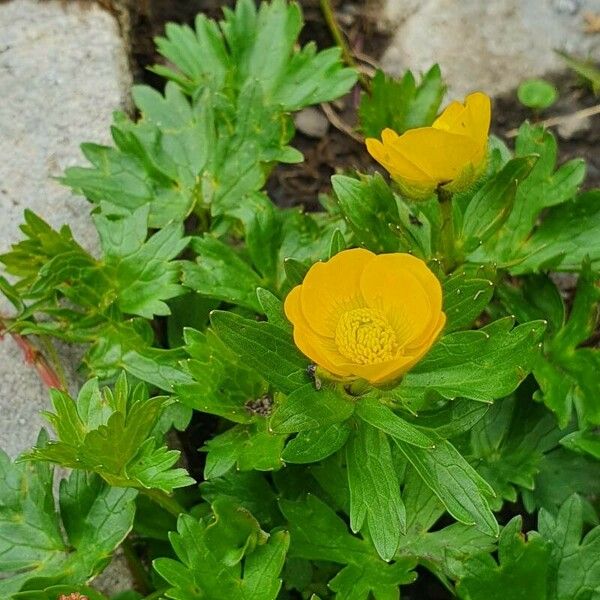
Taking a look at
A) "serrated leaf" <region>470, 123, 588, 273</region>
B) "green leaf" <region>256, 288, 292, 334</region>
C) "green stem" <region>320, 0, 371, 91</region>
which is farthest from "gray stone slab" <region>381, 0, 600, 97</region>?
"green leaf" <region>256, 288, 292, 334</region>

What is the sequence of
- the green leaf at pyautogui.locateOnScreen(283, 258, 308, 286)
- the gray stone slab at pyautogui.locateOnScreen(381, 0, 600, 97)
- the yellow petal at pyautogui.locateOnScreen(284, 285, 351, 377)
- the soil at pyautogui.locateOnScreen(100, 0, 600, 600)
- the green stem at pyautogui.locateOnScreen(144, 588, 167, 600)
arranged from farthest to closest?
the gray stone slab at pyautogui.locateOnScreen(381, 0, 600, 97) < the soil at pyautogui.locateOnScreen(100, 0, 600, 600) < the green stem at pyautogui.locateOnScreen(144, 588, 167, 600) < the green leaf at pyautogui.locateOnScreen(283, 258, 308, 286) < the yellow petal at pyautogui.locateOnScreen(284, 285, 351, 377)

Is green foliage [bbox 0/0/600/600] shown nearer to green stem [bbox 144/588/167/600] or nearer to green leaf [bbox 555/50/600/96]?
green stem [bbox 144/588/167/600]

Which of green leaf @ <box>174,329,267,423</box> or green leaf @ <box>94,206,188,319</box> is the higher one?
green leaf @ <box>94,206,188,319</box>

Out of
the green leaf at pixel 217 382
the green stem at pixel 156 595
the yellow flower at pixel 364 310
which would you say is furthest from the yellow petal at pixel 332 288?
the green stem at pixel 156 595

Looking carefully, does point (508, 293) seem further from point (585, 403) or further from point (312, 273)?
point (312, 273)

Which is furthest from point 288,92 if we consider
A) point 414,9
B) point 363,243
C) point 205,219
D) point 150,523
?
point 150,523

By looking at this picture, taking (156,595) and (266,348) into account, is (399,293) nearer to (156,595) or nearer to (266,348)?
(266,348)

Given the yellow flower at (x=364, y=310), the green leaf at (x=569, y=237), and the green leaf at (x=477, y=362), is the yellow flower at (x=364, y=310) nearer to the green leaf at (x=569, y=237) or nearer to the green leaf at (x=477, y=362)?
the green leaf at (x=477, y=362)
